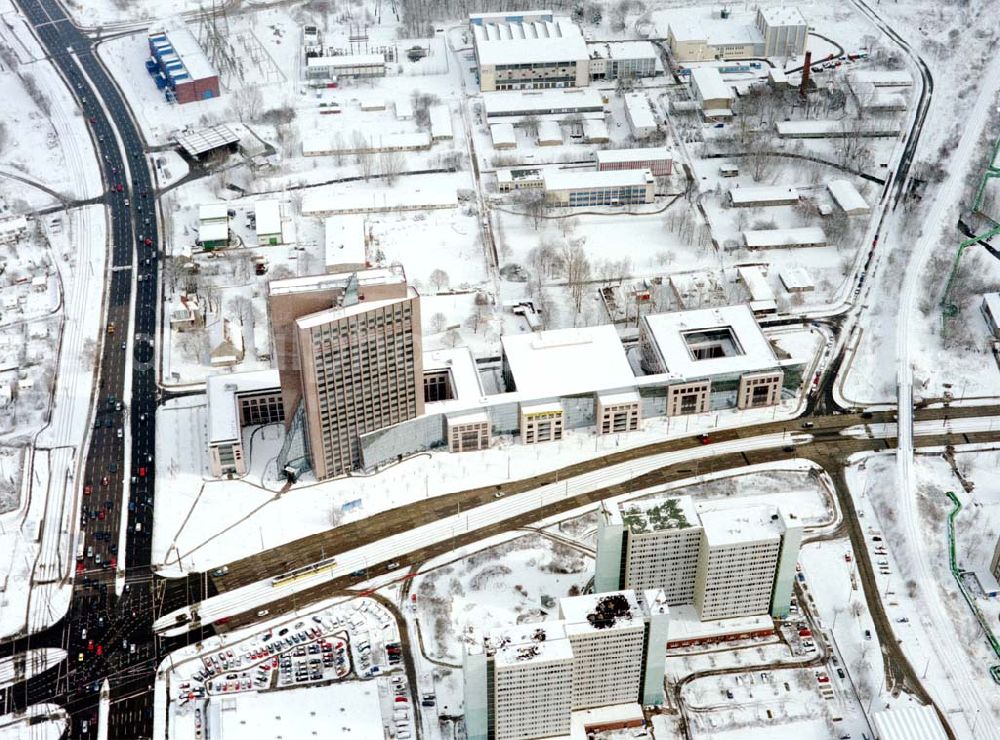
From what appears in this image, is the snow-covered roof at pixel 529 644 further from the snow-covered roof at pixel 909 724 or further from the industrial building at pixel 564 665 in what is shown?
the snow-covered roof at pixel 909 724

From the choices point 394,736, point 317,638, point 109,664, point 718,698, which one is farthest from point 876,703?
point 109,664

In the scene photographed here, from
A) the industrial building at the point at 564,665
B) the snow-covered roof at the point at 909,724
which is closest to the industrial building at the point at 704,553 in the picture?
the industrial building at the point at 564,665

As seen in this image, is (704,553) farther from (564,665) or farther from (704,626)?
(564,665)

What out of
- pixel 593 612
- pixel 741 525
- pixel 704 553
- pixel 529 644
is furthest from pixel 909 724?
pixel 529 644

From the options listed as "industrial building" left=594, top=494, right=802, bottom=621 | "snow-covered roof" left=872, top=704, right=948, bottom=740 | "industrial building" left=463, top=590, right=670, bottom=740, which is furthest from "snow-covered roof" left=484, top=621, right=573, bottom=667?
"snow-covered roof" left=872, top=704, right=948, bottom=740

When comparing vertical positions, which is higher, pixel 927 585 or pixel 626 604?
pixel 626 604

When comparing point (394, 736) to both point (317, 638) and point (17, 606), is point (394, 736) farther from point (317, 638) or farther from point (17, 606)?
point (17, 606)
